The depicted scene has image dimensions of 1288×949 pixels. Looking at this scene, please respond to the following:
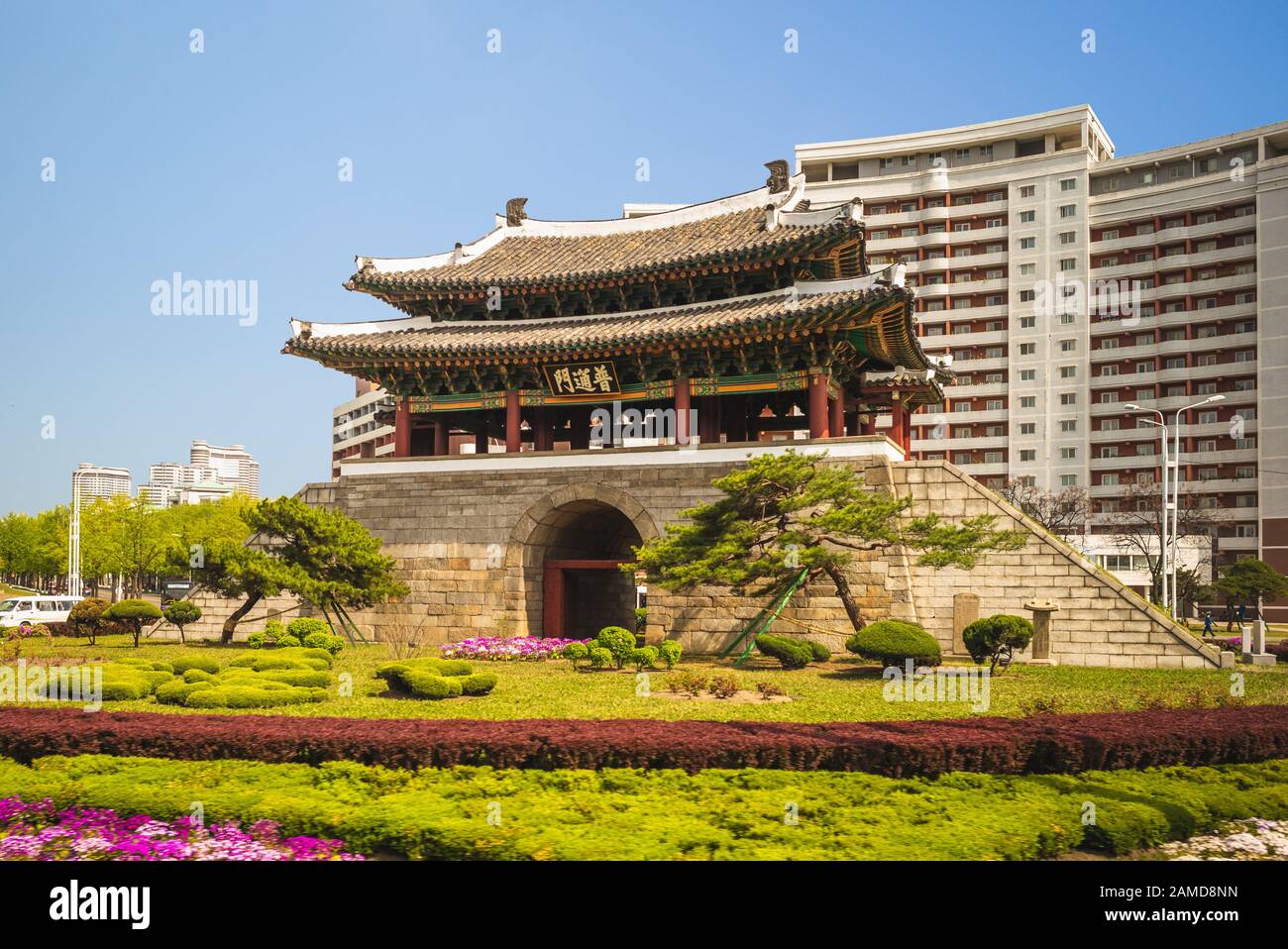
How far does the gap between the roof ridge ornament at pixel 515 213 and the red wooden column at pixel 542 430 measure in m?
7.93

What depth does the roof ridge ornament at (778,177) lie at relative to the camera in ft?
95.3

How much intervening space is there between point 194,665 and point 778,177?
20.1 metres

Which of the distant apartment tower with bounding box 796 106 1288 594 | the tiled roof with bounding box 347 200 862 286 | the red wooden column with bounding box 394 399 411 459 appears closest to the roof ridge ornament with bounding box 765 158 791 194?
the tiled roof with bounding box 347 200 862 286

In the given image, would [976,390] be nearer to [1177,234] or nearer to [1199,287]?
[1199,287]

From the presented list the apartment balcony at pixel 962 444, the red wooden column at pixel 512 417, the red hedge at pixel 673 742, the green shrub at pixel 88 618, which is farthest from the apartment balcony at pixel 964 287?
the red hedge at pixel 673 742

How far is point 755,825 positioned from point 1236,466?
2322 inches

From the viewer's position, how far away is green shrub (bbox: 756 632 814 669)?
20859 mm

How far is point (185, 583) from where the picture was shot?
92.4 metres

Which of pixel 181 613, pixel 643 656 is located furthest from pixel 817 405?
pixel 181 613

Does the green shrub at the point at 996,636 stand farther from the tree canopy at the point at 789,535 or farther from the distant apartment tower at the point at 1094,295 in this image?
the distant apartment tower at the point at 1094,295

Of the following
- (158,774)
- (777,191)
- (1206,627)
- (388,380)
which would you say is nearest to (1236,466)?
Result: (1206,627)

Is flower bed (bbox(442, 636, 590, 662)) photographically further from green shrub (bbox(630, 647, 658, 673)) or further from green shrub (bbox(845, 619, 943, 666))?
green shrub (bbox(845, 619, 943, 666))

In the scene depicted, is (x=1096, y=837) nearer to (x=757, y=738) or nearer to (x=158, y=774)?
(x=757, y=738)

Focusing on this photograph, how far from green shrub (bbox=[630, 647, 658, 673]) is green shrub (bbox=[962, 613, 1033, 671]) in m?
6.18
